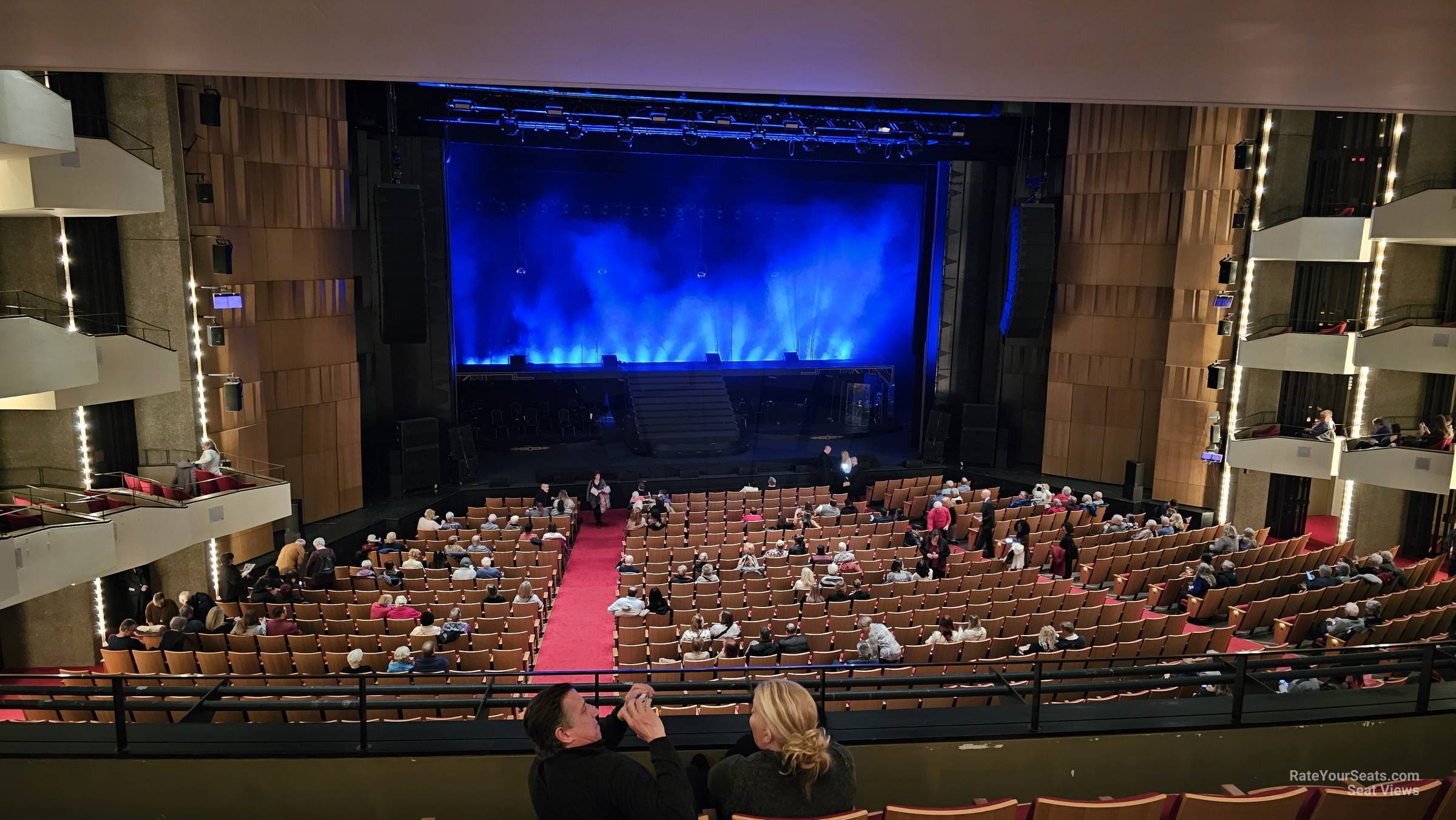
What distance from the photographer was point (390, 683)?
862cm

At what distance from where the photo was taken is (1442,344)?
13.9m

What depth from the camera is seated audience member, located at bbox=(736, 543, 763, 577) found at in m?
12.1

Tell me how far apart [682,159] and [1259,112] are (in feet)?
42.0

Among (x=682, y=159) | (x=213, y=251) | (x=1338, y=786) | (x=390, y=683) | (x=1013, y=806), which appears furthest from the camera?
(x=682, y=159)

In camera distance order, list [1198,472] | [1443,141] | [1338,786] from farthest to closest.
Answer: [1198,472]
[1443,141]
[1338,786]

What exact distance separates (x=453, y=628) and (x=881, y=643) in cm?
446

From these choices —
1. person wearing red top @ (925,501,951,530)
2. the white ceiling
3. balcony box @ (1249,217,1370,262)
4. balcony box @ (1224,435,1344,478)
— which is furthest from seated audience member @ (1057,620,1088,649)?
balcony box @ (1249,217,1370,262)

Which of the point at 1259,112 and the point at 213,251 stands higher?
the point at 1259,112

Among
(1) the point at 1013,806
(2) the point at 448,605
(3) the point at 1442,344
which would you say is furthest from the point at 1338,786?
(3) the point at 1442,344

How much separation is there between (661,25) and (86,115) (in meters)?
11.8

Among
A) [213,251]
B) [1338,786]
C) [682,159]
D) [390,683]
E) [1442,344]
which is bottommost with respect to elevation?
[390,683]

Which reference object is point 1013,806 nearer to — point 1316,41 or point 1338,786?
point 1338,786

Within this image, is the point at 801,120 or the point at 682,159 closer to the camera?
the point at 801,120

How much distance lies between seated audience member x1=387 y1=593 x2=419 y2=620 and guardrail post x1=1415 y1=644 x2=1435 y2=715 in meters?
9.01
